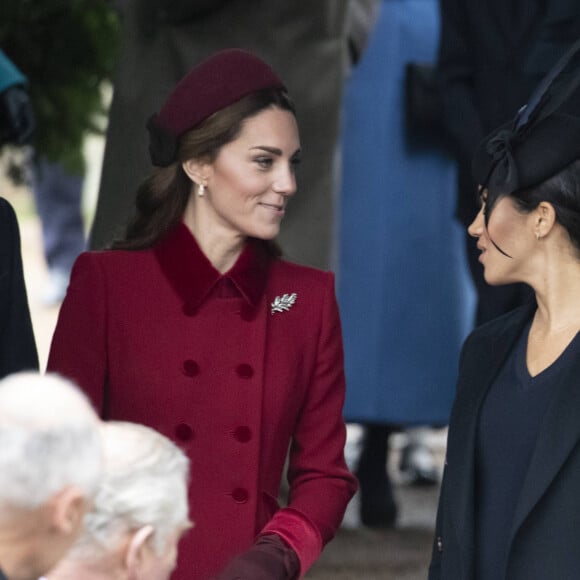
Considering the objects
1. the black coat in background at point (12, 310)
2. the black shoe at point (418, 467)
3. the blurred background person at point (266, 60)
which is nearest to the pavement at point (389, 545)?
the black shoe at point (418, 467)

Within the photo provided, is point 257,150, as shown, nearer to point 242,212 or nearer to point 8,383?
point 242,212

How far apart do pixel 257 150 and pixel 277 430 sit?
22.5 inches

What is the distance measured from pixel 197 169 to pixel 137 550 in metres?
1.30

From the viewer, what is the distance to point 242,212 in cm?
313

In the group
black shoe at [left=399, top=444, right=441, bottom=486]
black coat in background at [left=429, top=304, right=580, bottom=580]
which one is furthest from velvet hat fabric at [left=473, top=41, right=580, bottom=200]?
black shoe at [left=399, top=444, right=441, bottom=486]

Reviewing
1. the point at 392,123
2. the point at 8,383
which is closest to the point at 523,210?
the point at 8,383

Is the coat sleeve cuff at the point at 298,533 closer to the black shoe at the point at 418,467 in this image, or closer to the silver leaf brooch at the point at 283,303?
the silver leaf brooch at the point at 283,303

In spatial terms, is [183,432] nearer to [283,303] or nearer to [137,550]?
[283,303]

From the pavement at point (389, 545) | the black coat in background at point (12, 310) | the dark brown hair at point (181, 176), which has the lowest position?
the pavement at point (389, 545)

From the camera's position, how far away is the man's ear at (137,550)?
203 cm

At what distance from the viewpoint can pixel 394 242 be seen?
17.0 ft

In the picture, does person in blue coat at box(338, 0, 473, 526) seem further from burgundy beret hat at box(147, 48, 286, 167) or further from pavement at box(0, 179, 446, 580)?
burgundy beret hat at box(147, 48, 286, 167)

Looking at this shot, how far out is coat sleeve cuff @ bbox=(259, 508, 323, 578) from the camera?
2.93 m

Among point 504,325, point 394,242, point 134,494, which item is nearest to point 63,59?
point 394,242
